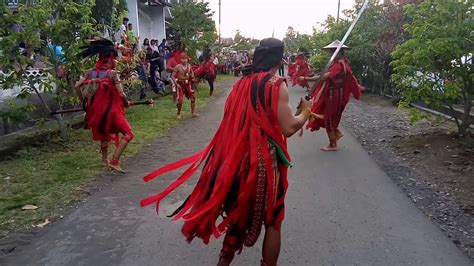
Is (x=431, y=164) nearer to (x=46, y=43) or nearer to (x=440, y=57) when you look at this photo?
(x=440, y=57)

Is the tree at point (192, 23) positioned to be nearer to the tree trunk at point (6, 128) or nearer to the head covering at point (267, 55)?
the tree trunk at point (6, 128)

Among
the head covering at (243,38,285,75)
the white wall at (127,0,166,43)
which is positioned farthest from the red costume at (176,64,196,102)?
the white wall at (127,0,166,43)

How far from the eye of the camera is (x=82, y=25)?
25.5ft

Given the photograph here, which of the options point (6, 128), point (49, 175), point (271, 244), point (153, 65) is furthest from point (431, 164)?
point (153, 65)

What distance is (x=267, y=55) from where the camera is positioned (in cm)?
313

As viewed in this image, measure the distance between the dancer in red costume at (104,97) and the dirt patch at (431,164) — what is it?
375 centimetres

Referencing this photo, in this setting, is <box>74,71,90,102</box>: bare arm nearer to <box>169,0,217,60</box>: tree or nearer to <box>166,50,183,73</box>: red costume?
<box>166,50,183,73</box>: red costume

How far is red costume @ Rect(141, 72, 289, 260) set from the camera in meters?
3.02

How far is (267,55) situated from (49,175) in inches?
168

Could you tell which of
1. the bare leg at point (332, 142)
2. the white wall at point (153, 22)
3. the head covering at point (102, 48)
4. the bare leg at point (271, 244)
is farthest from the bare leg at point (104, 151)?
the white wall at point (153, 22)

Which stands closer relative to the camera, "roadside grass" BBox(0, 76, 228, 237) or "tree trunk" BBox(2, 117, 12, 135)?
"roadside grass" BBox(0, 76, 228, 237)

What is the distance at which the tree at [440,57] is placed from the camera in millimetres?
7074

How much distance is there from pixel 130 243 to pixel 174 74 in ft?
27.0

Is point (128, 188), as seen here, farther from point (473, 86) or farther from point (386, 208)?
point (473, 86)
